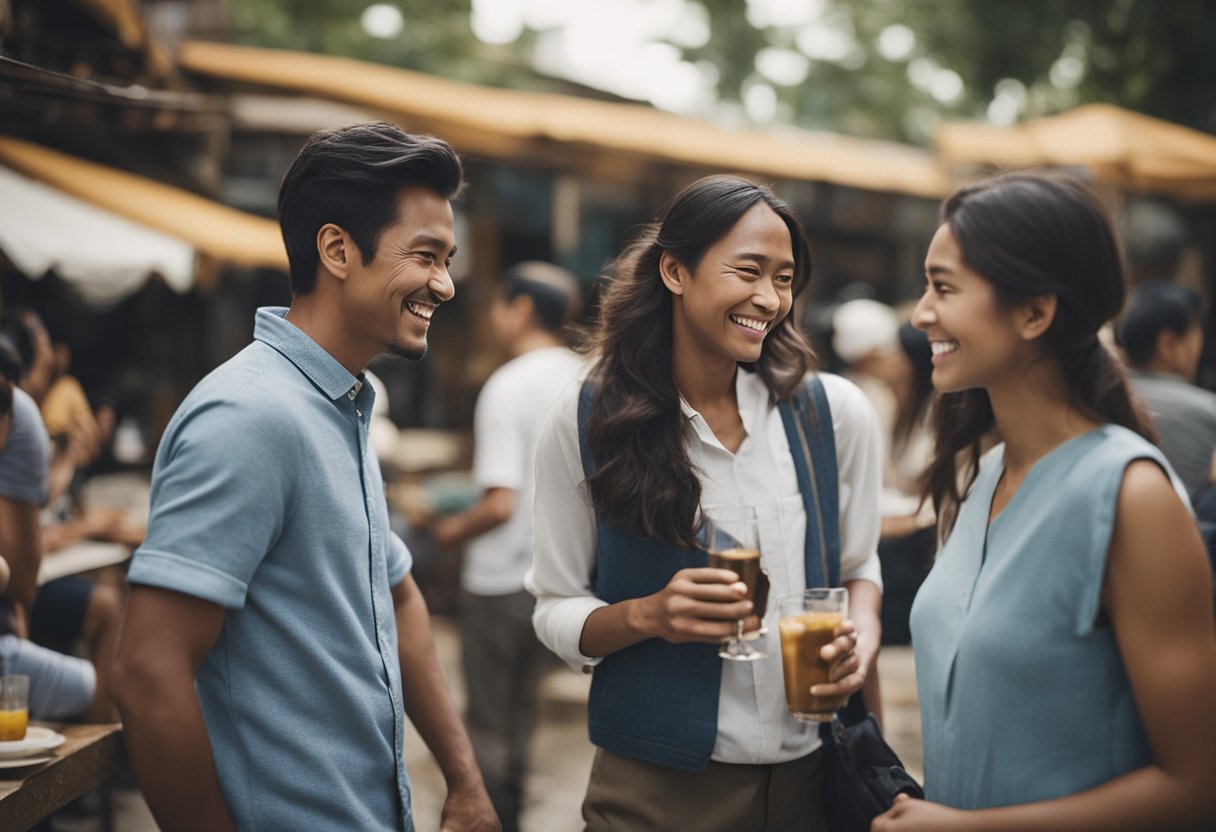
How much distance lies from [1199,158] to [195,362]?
7751 millimetres

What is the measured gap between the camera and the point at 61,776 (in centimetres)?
294

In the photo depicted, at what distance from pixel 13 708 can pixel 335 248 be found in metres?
1.68

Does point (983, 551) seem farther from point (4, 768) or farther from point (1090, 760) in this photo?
point (4, 768)

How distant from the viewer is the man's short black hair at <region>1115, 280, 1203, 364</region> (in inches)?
199

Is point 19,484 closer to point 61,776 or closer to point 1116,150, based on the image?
point 61,776

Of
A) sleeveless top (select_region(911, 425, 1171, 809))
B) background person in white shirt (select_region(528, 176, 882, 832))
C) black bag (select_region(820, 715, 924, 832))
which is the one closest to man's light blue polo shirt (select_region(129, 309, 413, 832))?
background person in white shirt (select_region(528, 176, 882, 832))

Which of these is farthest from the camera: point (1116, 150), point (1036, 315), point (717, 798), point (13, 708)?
point (1116, 150)

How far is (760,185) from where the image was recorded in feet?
8.63

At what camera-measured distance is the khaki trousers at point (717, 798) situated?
8.21 ft

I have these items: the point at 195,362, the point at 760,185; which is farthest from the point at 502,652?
the point at 195,362

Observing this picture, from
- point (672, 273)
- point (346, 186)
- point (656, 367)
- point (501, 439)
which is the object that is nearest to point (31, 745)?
point (346, 186)

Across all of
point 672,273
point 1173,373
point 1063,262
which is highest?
point 1063,262

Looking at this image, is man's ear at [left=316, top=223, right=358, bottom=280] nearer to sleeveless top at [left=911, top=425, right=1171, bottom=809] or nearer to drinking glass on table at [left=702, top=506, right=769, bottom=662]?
drinking glass on table at [left=702, top=506, right=769, bottom=662]

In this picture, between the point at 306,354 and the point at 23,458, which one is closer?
the point at 306,354
